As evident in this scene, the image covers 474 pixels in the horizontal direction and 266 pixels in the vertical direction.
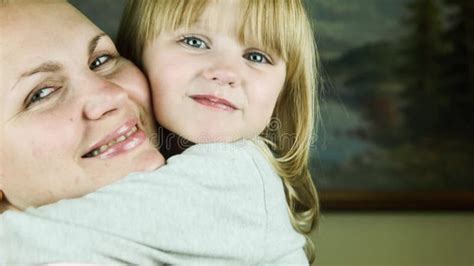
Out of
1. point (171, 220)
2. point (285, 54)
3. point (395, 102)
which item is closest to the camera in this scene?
point (171, 220)

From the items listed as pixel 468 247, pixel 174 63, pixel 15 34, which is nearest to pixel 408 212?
pixel 468 247

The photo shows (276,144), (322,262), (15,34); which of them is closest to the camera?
(15,34)

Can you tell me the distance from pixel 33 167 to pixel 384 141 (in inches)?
18.4

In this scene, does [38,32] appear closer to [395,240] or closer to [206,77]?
[206,77]

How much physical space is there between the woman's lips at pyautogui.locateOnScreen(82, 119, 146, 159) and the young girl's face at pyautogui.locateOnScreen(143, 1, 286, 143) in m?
0.05

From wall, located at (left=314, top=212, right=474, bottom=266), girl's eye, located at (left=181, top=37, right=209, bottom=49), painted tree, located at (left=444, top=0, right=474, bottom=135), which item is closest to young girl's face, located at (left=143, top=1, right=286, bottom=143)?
girl's eye, located at (left=181, top=37, right=209, bottom=49)

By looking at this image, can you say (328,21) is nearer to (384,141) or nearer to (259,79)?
(384,141)

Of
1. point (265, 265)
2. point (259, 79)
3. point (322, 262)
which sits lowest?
point (322, 262)

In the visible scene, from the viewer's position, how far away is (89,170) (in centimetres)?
46

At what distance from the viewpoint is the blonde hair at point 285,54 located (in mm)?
518

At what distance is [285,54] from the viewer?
55 cm

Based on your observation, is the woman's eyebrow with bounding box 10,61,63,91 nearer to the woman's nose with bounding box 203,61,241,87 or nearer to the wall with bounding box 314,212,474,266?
the woman's nose with bounding box 203,61,241,87

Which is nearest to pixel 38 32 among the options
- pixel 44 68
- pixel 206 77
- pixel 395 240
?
pixel 44 68

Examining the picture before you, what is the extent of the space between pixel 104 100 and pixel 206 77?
85 millimetres
